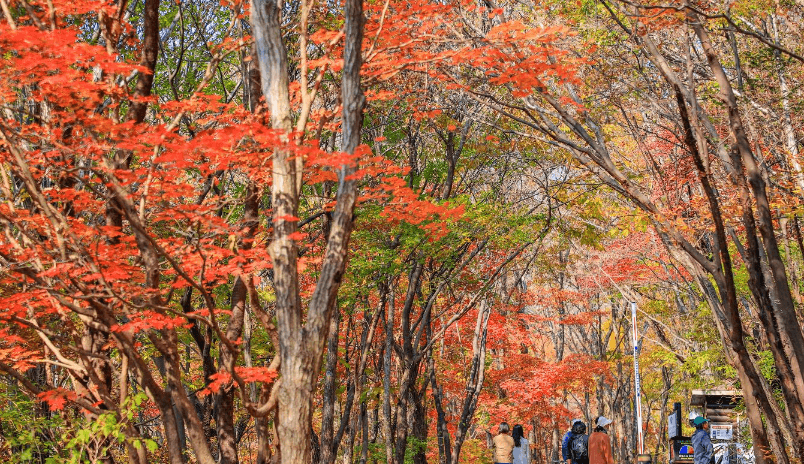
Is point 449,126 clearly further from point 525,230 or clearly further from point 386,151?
point 525,230

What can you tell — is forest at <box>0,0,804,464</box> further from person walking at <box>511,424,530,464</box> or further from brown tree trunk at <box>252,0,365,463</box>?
person walking at <box>511,424,530,464</box>

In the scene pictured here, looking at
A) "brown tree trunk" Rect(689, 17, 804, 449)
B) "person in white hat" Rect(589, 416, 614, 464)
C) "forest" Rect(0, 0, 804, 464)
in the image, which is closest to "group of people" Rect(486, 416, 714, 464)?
"person in white hat" Rect(589, 416, 614, 464)

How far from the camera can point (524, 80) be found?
853cm

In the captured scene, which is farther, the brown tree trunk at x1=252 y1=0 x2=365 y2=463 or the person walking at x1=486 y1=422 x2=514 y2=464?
the person walking at x1=486 y1=422 x2=514 y2=464

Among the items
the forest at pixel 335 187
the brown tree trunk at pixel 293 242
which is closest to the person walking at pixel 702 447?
the forest at pixel 335 187

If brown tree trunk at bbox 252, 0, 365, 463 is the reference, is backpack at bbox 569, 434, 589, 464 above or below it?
below

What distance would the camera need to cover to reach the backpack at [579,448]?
12234 mm

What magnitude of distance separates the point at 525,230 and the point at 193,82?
7.37 metres

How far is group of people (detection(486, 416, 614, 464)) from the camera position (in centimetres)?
1145

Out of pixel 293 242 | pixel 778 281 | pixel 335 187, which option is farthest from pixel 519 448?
pixel 293 242

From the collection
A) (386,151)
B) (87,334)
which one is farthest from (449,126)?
(87,334)

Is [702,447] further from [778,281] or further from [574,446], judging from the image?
[778,281]

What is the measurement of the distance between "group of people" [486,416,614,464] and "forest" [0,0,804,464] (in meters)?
2.70

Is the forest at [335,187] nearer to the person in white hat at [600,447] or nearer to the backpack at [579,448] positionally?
the person in white hat at [600,447]
